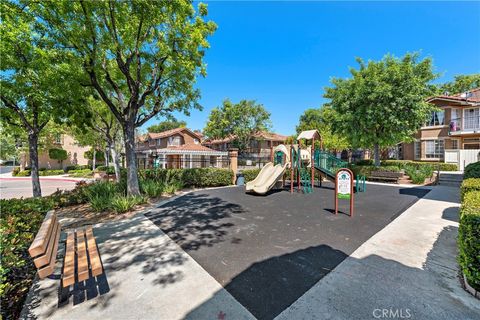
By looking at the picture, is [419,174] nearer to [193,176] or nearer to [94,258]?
[193,176]

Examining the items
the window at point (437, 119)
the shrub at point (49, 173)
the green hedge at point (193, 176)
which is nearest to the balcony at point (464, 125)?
the window at point (437, 119)

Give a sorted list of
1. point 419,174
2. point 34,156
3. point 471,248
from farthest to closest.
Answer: point 419,174
point 34,156
point 471,248

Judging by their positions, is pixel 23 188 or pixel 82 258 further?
pixel 23 188

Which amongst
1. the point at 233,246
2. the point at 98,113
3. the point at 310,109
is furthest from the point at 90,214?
the point at 310,109

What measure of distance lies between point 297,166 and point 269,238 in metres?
7.11

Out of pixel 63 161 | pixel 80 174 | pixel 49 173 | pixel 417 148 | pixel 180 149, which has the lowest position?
pixel 80 174

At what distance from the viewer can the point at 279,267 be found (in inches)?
134

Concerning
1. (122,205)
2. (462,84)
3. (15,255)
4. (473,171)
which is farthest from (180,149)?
(462,84)

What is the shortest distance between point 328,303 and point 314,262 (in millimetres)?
1038

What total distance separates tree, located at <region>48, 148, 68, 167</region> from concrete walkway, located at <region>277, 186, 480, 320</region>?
3669cm

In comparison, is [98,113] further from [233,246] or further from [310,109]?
[310,109]

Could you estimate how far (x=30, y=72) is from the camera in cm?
643

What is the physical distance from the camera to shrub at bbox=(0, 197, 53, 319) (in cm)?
253

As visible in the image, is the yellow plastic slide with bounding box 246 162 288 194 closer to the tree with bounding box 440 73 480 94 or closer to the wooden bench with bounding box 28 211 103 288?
the wooden bench with bounding box 28 211 103 288
